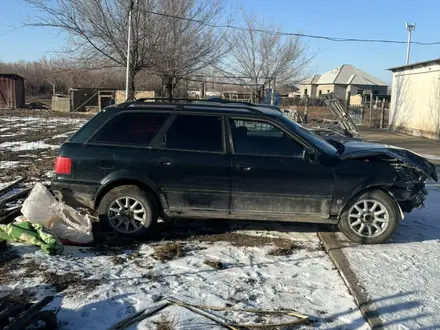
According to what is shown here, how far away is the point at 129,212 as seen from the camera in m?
5.27

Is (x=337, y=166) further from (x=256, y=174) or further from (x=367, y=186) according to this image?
(x=256, y=174)

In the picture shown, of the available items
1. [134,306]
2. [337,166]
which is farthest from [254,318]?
[337,166]

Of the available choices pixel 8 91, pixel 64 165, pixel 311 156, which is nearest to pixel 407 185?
pixel 311 156

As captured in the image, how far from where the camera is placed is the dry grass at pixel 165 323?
329 cm

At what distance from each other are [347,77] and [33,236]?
210 ft

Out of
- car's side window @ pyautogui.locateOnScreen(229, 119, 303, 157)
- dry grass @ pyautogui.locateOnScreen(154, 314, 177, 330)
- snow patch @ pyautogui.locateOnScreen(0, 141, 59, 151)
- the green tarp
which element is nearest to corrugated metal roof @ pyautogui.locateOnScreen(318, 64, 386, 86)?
snow patch @ pyautogui.locateOnScreen(0, 141, 59, 151)

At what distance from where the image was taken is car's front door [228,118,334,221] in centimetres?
517

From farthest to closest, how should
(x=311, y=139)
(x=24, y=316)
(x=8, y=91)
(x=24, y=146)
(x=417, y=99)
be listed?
(x=8, y=91), (x=417, y=99), (x=24, y=146), (x=311, y=139), (x=24, y=316)

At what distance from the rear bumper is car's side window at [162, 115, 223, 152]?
1081 millimetres

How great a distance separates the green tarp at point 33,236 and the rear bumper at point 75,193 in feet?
1.80

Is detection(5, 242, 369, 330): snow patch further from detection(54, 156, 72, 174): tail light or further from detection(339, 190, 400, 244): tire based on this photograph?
detection(54, 156, 72, 174): tail light

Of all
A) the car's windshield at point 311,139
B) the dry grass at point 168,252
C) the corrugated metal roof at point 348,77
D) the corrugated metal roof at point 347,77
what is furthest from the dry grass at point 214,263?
the corrugated metal roof at point 348,77

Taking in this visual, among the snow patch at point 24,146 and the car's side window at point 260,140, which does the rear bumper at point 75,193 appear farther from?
the snow patch at point 24,146

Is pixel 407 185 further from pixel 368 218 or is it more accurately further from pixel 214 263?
pixel 214 263
